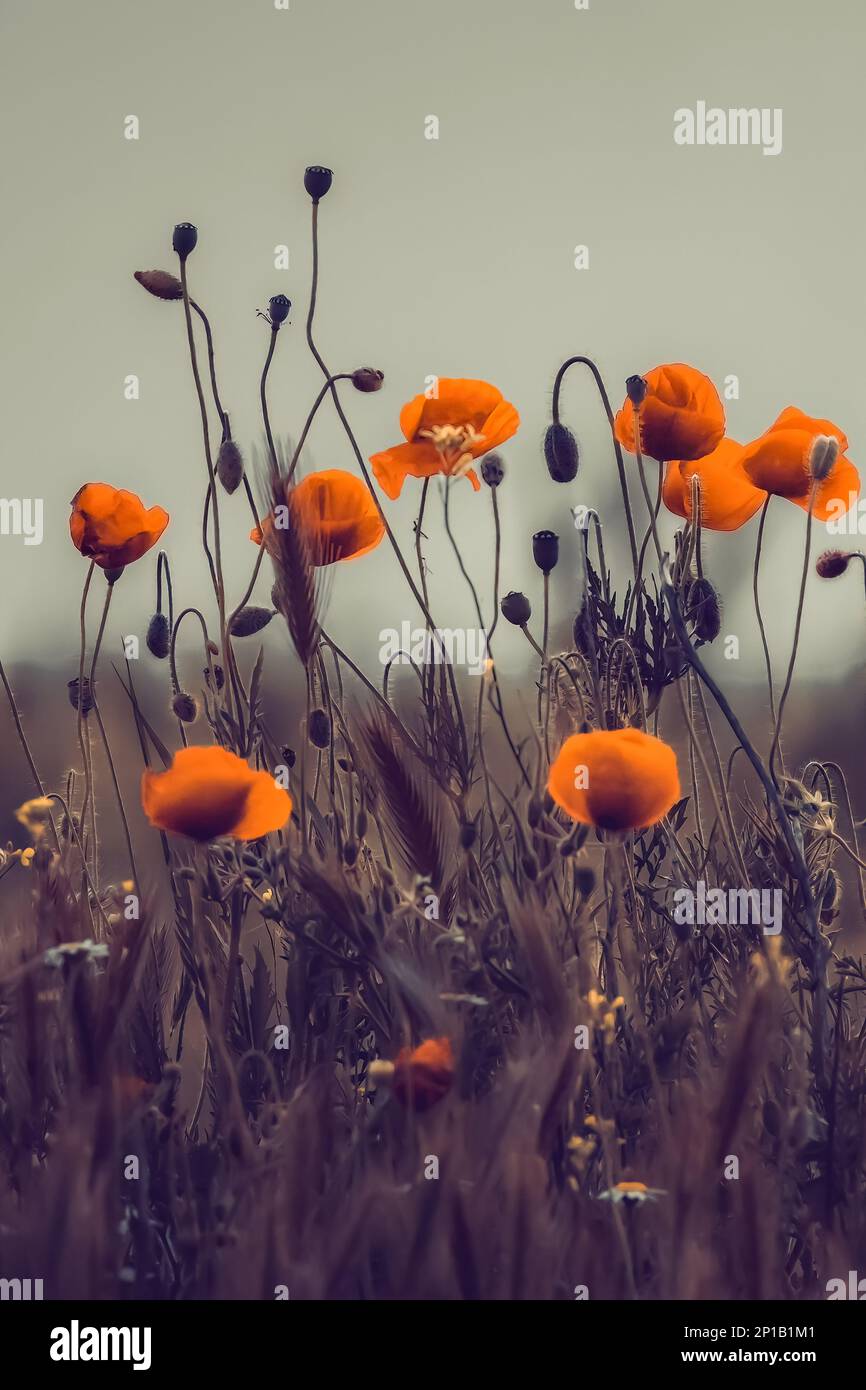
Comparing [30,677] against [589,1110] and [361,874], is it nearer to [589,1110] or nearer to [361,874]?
[361,874]

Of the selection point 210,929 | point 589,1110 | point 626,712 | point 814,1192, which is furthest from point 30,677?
point 814,1192

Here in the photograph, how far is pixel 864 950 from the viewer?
1.30 metres

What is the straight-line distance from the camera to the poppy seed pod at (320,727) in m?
1.23

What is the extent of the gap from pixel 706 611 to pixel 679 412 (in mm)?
210

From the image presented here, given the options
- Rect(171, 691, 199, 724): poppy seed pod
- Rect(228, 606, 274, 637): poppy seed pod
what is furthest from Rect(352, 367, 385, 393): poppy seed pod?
Rect(171, 691, 199, 724): poppy seed pod

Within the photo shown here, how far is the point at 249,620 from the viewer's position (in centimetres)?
123

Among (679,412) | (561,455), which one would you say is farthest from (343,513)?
(679,412)

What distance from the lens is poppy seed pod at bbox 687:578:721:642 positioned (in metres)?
1.27

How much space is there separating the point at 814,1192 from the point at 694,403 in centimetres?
74

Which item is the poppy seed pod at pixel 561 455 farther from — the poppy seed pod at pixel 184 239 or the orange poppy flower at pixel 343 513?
the poppy seed pod at pixel 184 239

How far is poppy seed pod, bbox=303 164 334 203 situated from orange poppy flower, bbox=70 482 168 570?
0.37 meters

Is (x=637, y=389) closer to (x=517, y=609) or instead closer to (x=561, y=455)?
(x=561, y=455)

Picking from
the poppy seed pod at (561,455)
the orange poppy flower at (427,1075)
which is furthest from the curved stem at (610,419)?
the orange poppy flower at (427,1075)

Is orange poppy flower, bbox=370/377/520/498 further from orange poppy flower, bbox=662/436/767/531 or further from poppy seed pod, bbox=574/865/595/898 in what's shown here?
poppy seed pod, bbox=574/865/595/898
